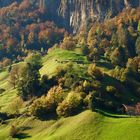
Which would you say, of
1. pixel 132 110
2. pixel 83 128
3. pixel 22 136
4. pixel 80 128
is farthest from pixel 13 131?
pixel 132 110

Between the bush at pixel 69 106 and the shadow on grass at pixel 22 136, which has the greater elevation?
the bush at pixel 69 106

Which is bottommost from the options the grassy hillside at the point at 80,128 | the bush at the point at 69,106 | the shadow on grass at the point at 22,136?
the shadow on grass at the point at 22,136

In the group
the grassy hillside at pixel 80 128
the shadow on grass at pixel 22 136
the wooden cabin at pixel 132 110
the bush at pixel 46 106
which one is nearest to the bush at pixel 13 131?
the shadow on grass at pixel 22 136

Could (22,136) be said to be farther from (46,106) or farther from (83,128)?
(83,128)

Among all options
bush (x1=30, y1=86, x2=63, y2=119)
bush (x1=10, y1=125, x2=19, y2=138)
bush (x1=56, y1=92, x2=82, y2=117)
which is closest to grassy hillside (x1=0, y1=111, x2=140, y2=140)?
bush (x1=10, y1=125, x2=19, y2=138)

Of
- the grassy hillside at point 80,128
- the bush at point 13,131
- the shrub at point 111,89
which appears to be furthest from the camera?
the shrub at point 111,89

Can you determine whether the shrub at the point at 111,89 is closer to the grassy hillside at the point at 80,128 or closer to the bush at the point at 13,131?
the grassy hillside at the point at 80,128

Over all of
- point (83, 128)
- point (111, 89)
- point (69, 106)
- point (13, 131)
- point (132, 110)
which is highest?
point (111, 89)

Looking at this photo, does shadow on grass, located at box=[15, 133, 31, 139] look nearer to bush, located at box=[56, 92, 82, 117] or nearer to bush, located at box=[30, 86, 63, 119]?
bush, located at box=[30, 86, 63, 119]
